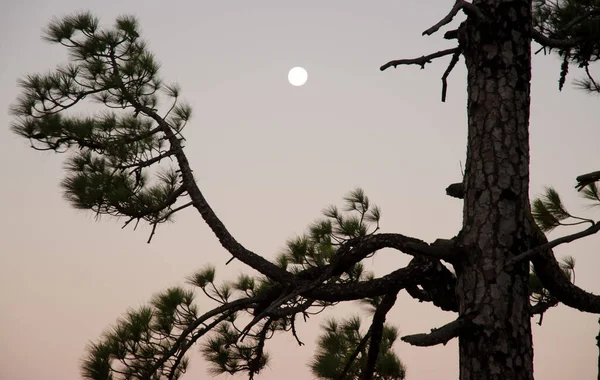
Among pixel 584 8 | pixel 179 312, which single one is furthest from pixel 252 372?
pixel 584 8

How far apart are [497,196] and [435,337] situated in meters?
0.60

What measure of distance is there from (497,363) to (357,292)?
67 cm

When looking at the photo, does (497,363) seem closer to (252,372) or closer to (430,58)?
(430,58)

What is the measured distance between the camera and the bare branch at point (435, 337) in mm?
2654

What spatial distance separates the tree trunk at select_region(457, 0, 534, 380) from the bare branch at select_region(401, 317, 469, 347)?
11 cm

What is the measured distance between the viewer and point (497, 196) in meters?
2.81

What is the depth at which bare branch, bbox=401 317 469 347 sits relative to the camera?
2654 millimetres

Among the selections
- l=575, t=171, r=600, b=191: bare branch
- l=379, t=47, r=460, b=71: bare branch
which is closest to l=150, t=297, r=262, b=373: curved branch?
l=379, t=47, r=460, b=71: bare branch

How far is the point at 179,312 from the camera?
3.76 m

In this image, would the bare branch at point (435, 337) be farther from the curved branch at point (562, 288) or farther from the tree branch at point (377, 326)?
the tree branch at point (377, 326)

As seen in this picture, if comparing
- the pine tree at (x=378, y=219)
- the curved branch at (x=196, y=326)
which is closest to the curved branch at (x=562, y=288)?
the pine tree at (x=378, y=219)

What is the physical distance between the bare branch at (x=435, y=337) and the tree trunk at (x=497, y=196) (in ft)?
0.36

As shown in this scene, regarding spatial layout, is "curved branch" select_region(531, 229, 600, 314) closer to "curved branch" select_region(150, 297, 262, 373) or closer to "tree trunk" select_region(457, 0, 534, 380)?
"tree trunk" select_region(457, 0, 534, 380)

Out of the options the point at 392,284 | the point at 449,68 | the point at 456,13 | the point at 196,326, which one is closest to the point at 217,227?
the point at 196,326
